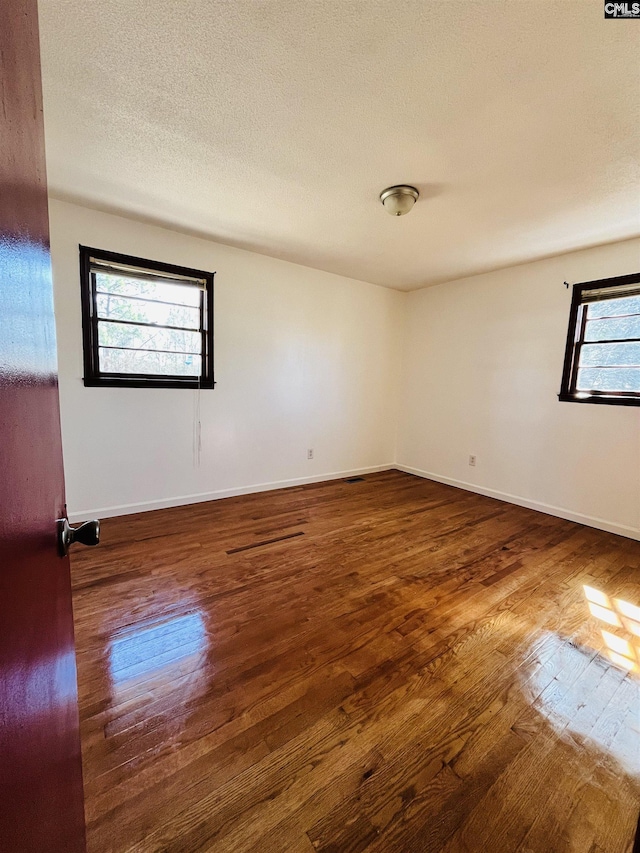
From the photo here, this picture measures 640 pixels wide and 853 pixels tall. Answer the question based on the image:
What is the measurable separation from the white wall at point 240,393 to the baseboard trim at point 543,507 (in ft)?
2.93

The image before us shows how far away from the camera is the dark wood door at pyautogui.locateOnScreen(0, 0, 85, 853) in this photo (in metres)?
0.42

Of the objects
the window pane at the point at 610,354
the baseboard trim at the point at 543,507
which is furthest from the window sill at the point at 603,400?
the baseboard trim at the point at 543,507

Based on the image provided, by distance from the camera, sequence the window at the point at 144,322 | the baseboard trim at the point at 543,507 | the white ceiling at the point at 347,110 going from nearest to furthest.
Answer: the white ceiling at the point at 347,110 → the window at the point at 144,322 → the baseboard trim at the point at 543,507

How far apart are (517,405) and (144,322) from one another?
375 centimetres

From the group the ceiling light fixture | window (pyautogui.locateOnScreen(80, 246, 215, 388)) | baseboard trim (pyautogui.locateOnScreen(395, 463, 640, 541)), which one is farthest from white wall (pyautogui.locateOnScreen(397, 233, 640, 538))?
window (pyautogui.locateOnScreen(80, 246, 215, 388))

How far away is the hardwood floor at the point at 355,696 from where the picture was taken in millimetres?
→ 1006

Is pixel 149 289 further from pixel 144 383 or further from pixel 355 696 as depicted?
pixel 355 696

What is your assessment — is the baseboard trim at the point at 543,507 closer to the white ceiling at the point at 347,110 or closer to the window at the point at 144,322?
the white ceiling at the point at 347,110

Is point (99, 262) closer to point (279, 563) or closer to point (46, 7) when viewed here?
point (46, 7)

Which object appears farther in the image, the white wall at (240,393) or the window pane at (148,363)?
the window pane at (148,363)

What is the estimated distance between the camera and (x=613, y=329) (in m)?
3.04

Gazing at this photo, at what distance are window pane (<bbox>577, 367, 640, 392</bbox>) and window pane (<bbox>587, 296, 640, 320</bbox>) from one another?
0.48 metres

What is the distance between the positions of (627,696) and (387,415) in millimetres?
3704

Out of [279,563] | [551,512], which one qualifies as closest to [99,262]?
[279,563]
